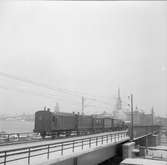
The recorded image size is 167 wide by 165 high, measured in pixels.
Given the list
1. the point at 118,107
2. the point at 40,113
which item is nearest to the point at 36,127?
the point at 40,113

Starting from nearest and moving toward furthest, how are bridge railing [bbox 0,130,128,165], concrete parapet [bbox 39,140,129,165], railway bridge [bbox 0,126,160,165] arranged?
bridge railing [bbox 0,130,128,165] → railway bridge [bbox 0,126,160,165] → concrete parapet [bbox 39,140,129,165]

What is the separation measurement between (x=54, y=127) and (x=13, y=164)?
18.3 meters

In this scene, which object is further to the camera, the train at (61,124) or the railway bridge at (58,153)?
the train at (61,124)

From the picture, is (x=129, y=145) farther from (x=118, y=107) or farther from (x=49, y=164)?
(x=118, y=107)

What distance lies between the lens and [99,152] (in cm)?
2259

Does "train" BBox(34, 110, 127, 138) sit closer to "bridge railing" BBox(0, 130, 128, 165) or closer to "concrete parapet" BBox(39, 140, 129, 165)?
"concrete parapet" BBox(39, 140, 129, 165)

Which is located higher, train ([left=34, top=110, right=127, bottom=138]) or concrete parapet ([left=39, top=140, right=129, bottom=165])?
train ([left=34, top=110, right=127, bottom=138])

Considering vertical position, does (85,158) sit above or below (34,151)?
below

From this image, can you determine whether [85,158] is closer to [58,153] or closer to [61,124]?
[58,153]

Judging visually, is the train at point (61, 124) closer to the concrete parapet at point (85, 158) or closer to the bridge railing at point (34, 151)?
the concrete parapet at point (85, 158)

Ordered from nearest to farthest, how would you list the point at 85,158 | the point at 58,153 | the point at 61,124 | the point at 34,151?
the point at 34,151, the point at 58,153, the point at 85,158, the point at 61,124

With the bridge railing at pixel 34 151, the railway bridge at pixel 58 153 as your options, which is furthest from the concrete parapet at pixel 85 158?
the bridge railing at pixel 34 151

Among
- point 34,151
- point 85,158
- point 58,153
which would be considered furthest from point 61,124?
point 34,151

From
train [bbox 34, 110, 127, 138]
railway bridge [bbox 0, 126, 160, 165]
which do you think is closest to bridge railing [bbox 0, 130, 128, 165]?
railway bridge [bbox 0, 126, 160, 165]
